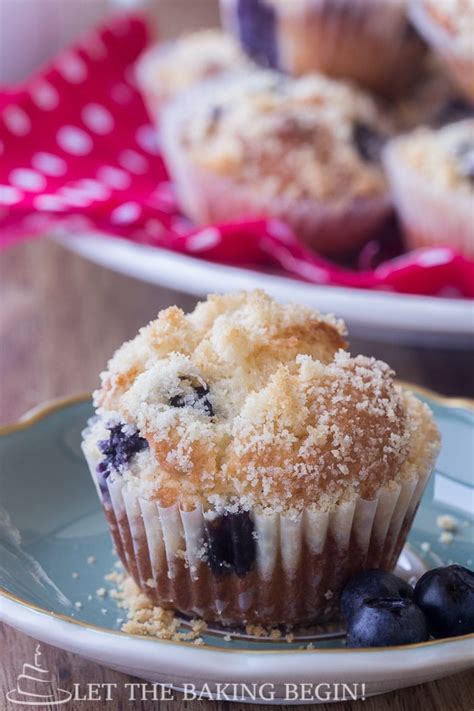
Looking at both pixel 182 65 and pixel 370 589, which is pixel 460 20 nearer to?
pixel 182 65

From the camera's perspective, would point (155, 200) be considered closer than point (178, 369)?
No

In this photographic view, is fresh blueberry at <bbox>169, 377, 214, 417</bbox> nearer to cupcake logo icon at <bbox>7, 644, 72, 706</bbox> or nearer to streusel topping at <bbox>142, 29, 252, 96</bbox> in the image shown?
cupcake logo icon at <bbox>7, 644, 72, 706</bbox>

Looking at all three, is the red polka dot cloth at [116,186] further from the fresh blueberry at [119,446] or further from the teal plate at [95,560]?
the fresh blueberry at [119,446]

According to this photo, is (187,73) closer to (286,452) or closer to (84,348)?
(84,348)

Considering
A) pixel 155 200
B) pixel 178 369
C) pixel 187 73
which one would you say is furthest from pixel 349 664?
pixel 187 73

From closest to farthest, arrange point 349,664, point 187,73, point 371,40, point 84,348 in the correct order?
point 349,664 < point 84,348 < point 371,40 < point 187,73

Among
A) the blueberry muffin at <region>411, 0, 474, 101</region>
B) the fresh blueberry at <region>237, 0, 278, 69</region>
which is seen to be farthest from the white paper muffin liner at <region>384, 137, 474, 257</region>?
the fresh blueberry at <region>237, 0, 278, 69</region>
